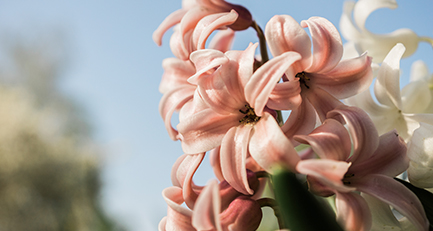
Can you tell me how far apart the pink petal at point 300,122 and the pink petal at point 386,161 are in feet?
0.11

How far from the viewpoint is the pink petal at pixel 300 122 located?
19 cm

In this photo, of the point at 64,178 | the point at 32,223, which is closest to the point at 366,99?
the point at 32,223

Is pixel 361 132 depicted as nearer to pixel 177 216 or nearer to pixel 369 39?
pixel 177 216

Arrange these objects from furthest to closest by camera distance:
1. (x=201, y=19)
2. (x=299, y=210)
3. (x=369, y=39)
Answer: (x=369, y=39) < (x=201, y=19) < (x=299, y=210)

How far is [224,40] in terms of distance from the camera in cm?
32

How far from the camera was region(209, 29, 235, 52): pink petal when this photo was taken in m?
0.32

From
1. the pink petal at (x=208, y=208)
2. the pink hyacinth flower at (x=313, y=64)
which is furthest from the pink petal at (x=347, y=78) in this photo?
the pink petal at (x=208, y=208)

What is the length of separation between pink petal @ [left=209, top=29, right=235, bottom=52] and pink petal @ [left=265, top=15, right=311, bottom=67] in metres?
0.15

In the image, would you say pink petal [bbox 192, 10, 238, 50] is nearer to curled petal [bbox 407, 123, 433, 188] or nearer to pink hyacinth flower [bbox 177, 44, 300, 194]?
pink hyacinth flower [bbox 177, 44, 300, 194]

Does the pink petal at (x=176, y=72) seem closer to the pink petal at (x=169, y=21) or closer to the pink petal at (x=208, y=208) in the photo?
the pink petal at (x=169, y=21)

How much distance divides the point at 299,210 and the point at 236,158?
5 centimetres

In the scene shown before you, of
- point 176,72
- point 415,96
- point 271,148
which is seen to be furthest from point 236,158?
point 415,96

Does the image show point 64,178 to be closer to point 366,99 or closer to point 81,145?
point 81,145

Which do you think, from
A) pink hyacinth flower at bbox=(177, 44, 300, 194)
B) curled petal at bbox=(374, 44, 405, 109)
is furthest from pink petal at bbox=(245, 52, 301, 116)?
curled petal at bbox=(374, 44, 405, 109)
